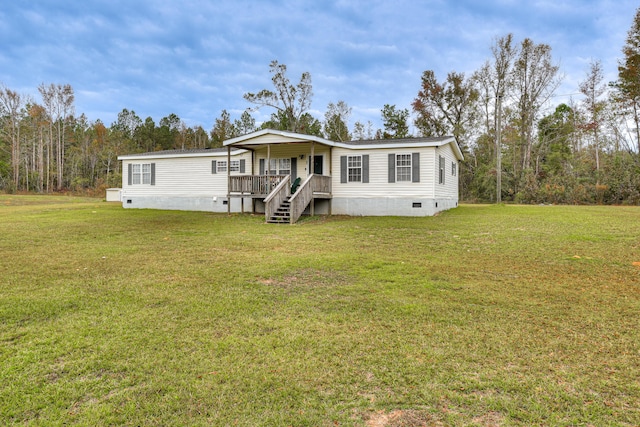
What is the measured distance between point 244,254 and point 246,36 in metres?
18.7

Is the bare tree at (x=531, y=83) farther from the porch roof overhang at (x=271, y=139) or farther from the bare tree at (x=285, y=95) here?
the porch roof overhang at (x=271, y=139)

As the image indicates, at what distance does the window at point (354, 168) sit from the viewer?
16297mm

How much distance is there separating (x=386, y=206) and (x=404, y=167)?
184 centimetres

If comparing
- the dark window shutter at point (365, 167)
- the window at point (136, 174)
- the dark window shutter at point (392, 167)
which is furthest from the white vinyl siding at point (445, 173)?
the window at point (136, 174)

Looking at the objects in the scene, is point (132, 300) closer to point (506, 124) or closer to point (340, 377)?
point (340, 377)

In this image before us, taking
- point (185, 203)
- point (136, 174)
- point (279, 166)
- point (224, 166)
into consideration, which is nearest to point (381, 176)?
point (279, 166)

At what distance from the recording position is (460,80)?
33188mm

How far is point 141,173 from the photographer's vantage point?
20578mm

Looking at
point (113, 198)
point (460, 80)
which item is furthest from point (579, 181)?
point (113, 198)

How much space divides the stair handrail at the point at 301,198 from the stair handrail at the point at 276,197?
2.54 ft

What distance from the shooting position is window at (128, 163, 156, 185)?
2031 centimetres

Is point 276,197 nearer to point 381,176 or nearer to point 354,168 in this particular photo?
point 354,168

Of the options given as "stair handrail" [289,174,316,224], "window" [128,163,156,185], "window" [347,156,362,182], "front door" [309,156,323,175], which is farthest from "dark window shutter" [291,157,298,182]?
"window" [128,163,156,185]

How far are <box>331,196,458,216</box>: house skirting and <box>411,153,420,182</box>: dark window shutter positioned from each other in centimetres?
85
